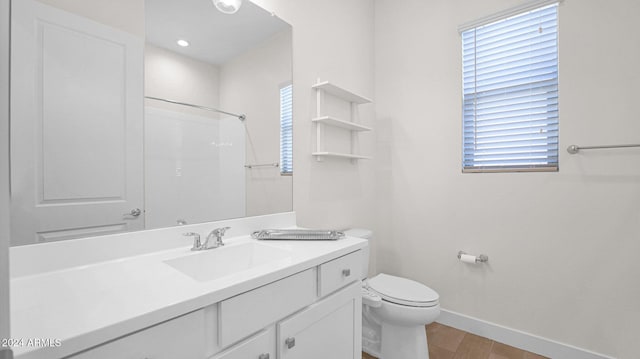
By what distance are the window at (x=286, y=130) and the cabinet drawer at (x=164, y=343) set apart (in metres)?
1.05

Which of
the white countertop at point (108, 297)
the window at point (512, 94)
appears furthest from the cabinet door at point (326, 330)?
the window at point (512, 94)

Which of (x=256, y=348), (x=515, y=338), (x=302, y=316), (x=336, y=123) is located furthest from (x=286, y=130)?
(x=515, y=338)

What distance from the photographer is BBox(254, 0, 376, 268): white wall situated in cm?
172

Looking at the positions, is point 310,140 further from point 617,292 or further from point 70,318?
point 617,292

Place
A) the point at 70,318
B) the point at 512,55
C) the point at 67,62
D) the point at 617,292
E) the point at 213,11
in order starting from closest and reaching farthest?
the point at 70,318 → the point at 67,62 → the point at 213,11 → the point at 617,292 → the point at 512,55

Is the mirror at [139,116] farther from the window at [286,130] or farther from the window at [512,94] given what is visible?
the window at [512,94]

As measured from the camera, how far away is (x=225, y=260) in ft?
3.79

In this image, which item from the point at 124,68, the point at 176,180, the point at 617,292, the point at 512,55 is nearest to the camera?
the point at 124,68

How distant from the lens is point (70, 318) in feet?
1.84

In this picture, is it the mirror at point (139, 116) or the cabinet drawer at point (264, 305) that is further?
the mirror at point (139, 116)

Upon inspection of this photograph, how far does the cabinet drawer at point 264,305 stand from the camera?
2.44 ft

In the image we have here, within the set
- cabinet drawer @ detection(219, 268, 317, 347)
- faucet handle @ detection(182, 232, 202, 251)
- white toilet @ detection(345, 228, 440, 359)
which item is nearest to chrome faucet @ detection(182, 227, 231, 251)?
faucet handle @ detection(182, 232, 202, 251)

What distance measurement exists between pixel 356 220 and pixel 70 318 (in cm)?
185

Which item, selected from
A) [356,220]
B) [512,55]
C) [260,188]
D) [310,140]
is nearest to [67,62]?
[260,188]
